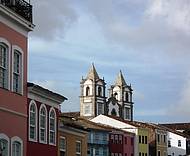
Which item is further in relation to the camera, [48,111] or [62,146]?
[62,146]

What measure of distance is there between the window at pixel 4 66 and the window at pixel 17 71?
3.18ft

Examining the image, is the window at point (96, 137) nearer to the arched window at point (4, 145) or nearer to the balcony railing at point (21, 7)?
the balcony railing at point (21, 7)

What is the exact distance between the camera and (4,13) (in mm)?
28016

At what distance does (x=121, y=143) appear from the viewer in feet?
321

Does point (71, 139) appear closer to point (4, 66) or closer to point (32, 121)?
point (32, 121)

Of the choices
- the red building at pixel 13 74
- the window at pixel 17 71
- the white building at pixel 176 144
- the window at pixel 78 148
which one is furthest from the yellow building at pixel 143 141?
the window at pixel 17 71

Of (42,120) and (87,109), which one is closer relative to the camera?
(42,120)

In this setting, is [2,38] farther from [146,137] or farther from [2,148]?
[146,137]

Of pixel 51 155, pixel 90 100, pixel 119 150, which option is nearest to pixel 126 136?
pixel 119 150

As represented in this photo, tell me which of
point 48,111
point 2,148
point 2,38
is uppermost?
point 2,38

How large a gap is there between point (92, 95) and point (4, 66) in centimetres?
11188

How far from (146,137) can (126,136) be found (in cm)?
878

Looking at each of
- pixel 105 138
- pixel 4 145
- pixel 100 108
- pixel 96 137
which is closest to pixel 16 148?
pixel 4 145

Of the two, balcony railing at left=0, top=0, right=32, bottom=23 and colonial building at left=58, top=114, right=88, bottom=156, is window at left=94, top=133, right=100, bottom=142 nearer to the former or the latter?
colonial building at left=58, top=114, right=88, bottom=156
